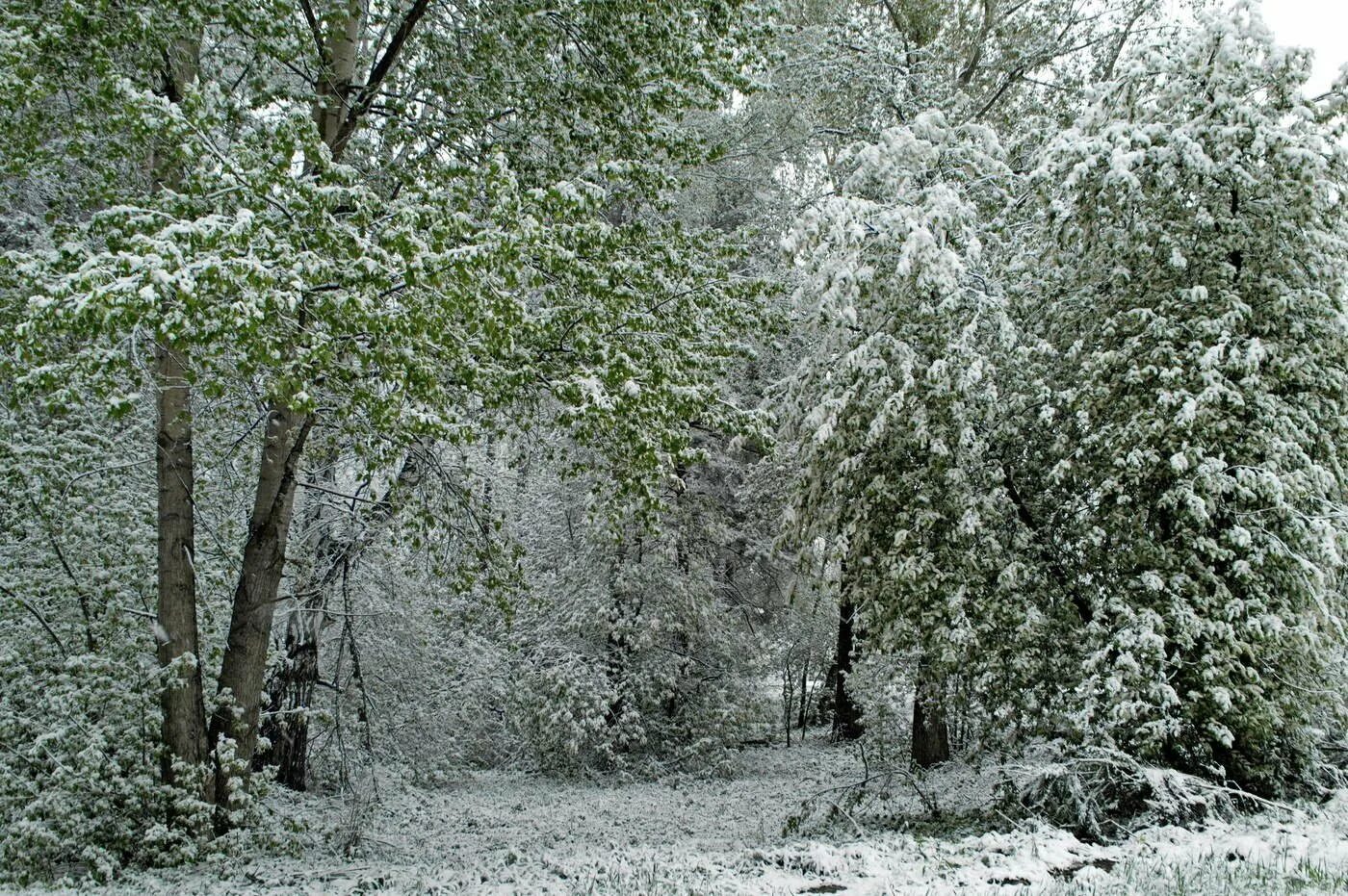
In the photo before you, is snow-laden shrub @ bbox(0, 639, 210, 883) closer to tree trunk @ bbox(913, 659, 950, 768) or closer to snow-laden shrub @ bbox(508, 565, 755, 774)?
snow-laden shrub @ bbox(508, 565, 755, 774)

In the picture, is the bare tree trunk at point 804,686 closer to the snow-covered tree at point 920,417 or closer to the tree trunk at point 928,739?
the tree trunk at point 928,739

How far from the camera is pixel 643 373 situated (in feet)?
21.6

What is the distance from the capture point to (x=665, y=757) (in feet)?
49.1

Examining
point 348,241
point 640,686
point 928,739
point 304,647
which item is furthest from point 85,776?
point 928,739

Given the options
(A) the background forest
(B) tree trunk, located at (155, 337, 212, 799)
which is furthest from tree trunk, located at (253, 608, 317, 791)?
(B) tree trunk, located at (155, 337, 212, 799)

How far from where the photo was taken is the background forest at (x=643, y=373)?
5.47m

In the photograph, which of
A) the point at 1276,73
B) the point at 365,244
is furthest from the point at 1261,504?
the point at 365,244

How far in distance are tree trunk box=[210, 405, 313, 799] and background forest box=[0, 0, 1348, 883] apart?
0.04 metres

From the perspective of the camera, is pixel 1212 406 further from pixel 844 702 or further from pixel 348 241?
pixel 844 702

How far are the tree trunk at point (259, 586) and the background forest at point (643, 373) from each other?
0.12ft

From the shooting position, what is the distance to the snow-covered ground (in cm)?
477

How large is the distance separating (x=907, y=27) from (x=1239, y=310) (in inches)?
346

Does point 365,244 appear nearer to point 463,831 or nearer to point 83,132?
point 83,132

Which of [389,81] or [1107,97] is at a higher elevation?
[1107,97]
